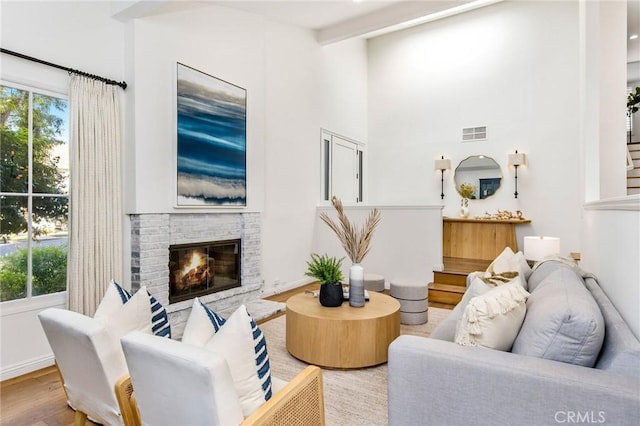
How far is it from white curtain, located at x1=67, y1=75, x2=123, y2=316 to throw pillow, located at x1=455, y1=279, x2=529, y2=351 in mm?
2970

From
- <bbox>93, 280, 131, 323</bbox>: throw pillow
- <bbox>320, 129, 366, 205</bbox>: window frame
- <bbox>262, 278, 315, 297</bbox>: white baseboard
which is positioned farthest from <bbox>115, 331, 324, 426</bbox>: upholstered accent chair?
<bbox>320, 129, 366, 205</bbox>: window frame

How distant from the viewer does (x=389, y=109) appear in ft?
24.0

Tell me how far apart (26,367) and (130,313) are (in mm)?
1771

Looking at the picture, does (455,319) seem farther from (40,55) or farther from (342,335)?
(40,55)

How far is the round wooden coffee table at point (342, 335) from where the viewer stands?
2693mm

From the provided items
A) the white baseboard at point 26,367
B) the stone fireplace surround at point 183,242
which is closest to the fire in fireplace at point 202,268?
the stone fireplace surround at point 183,242

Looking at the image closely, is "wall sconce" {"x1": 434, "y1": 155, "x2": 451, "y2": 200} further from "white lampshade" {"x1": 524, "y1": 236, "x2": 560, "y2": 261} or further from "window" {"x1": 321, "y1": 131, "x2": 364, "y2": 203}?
"white lampshade" {"x1": 524, "y1": 236, "x2": 560, "y2": 261}

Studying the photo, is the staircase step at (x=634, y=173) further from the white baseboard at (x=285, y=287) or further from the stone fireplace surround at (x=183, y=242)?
the stone fireplace surround at (x=183, y=242)

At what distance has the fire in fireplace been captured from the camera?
3.80 m

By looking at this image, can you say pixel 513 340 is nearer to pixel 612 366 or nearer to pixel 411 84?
pixel 612 366

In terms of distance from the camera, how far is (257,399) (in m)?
1.33

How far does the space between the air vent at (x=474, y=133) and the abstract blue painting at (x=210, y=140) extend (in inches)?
164

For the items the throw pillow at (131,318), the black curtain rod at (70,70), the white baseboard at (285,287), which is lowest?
the white baseboard at (285,287)

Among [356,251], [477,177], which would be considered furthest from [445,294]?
[477,177]
